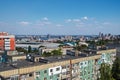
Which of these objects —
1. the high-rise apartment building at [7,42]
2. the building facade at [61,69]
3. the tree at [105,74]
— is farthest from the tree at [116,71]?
the high-rise apartment building at [7,42]

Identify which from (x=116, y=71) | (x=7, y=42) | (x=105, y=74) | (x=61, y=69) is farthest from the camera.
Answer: (x=7, y=42)

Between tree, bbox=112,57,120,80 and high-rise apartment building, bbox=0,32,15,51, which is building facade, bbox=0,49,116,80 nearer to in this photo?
tree, bbox=112,57,120,80

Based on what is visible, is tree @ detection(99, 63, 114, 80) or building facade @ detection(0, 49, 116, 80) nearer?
building facade @ detection(0, 49, 116, 80)

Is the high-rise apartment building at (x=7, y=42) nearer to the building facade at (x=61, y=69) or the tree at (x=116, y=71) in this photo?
the building facade at (x=61, y=69)

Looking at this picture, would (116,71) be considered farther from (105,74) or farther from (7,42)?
(7,42)

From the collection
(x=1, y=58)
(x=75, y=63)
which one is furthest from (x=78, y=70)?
(x=1, y=58)

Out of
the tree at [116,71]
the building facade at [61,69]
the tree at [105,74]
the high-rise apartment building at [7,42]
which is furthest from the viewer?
the high-rise apartment building at [7,42]

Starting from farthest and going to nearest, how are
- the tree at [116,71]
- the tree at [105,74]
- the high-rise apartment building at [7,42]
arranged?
the high-rise apartment building at [7,42]
the tree at [116,71]
the tree at [105,74]

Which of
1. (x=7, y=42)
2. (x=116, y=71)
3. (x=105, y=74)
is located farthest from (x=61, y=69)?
(x=7, y=42)

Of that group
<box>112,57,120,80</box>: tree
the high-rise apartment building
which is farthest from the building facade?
the high-rise apartment building

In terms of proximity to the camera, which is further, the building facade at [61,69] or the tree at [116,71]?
the tree at [116,71]

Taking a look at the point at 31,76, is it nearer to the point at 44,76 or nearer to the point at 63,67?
the point at 44,76
